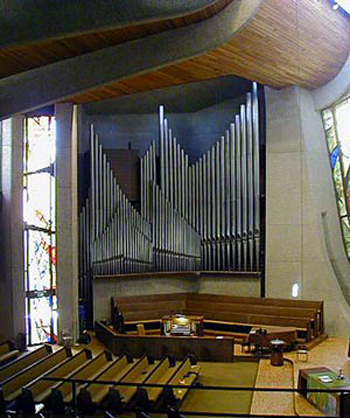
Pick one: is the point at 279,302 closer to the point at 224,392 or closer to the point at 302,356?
the point at 302,356

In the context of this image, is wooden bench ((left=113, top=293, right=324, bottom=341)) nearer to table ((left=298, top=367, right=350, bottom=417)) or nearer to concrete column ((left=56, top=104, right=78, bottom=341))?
concrete column ((left=56, top=104, right=78, bottom=341))

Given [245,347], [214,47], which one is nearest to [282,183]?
[245,347]

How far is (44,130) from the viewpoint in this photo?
436 inches

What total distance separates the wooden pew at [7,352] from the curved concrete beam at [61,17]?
6.16 m

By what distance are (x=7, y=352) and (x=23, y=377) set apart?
2.24 meters

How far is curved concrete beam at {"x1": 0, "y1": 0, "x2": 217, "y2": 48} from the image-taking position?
4348 mm

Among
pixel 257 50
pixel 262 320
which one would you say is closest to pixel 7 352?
pixel 262 320

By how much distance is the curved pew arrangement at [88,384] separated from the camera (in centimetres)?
649

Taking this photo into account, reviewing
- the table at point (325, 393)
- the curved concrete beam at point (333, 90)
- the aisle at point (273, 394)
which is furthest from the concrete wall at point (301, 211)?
the table at point (325, 393)

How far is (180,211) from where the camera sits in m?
11.6

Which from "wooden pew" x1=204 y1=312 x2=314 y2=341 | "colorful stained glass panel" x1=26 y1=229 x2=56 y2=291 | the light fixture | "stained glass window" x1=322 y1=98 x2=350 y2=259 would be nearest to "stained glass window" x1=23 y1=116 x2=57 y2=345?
"colorful stained glass panel" x1=26 y1=229 x2=56 y2=291

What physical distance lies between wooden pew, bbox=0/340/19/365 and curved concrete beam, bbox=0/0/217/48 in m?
6.16

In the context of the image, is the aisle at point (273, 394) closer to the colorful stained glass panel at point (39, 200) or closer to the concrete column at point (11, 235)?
the concrete column at point (11, 235)

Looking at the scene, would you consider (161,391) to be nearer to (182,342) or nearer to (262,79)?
(182,342)
